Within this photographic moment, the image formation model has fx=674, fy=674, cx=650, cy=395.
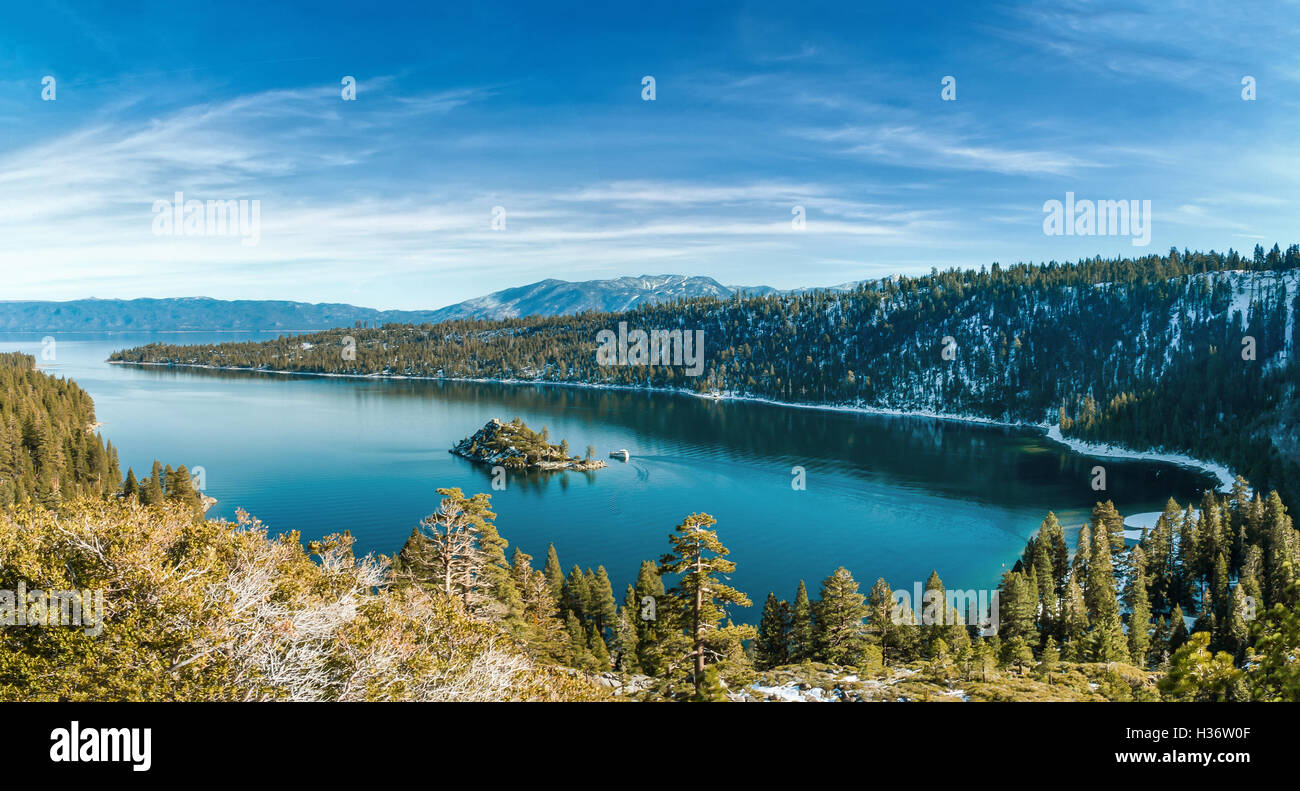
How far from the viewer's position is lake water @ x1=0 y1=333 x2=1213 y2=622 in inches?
3071

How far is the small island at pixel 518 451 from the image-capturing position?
418ft

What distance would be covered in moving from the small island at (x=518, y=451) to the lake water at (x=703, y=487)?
15.9 feet

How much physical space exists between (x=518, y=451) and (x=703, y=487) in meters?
40.0

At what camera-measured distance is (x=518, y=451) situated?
131375mm

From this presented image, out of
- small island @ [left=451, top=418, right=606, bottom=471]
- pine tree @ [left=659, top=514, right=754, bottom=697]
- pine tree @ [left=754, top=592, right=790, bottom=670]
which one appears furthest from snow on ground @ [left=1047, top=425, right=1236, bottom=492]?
pine tree @ [left=659, top=514, right=754, bottom=697]

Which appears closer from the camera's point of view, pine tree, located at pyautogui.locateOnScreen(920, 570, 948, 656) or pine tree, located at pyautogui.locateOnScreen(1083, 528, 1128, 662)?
pine tree, located at pyautogui.locateOnScreen(1083, 528, 1128, 662)

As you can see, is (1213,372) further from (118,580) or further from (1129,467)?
(118,580)

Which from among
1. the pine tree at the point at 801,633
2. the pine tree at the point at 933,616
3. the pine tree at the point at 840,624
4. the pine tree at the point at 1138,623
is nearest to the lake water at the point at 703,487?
the pine tree at the point at 1138,623

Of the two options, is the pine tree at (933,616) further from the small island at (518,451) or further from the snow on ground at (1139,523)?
the small island at (518,451)

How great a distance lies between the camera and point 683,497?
344ft

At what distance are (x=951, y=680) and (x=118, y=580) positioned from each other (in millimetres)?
35101

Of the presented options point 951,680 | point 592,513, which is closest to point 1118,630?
point 951,680

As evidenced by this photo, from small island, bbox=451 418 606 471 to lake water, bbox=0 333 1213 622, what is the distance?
15.9 feet

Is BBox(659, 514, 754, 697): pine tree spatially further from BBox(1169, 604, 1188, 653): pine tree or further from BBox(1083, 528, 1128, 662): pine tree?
BBox(1169, 604, 1188, 653): pine tree
